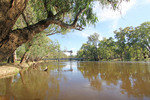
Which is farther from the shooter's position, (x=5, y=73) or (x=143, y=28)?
(x=143, y=28)

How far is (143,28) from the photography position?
34.8 m

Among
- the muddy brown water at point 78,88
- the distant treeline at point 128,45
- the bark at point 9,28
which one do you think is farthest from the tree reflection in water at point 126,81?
the distant treeline at point 128,45

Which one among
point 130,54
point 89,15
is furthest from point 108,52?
point 89,15

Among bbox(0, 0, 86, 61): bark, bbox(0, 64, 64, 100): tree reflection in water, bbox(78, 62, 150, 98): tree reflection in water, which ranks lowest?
bbox(78, 62, 150, 98): tree reflection in water

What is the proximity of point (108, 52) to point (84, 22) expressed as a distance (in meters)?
42.3

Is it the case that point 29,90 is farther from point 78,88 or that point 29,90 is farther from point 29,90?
point 78,88

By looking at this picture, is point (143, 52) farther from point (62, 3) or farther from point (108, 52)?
point (62, 3)

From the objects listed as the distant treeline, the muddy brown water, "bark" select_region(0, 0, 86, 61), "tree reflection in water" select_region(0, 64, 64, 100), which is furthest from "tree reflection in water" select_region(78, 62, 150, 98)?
the distant treeline

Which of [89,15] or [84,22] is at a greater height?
[89,15]

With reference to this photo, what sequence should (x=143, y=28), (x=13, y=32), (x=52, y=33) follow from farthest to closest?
(x=143, y=28), (x=52, y=33), (x=13, y=32)

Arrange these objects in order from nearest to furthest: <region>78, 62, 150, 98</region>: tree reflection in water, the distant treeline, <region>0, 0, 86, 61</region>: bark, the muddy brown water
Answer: <region>0, 0, 86, 61</region>: bark < the muddy brown water < <region>78, 62, 150, 98</region>: tree reflection in water < the distant treeline

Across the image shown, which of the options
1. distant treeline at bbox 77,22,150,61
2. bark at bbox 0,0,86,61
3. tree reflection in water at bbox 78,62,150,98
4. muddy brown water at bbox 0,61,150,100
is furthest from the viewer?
distant treeline at bbox 77,22,150,61

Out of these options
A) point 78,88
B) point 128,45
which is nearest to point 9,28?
point 78,88

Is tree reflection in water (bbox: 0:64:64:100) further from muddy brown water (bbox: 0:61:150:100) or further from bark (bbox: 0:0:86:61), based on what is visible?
bark (bbox: 0:0:86:61)
